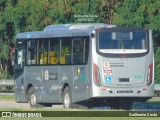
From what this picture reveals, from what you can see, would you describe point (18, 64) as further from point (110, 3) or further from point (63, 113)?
point (110, 3)

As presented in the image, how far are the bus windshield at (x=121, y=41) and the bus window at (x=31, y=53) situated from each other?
15.1 ft

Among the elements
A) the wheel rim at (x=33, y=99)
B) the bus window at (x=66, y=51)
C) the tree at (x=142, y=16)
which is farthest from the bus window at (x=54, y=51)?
the tree at (x=142, y=16)

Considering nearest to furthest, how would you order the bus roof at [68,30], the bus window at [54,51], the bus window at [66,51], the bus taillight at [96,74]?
the bus taillight at [96,74] → the bus roof at [68,30] → the bus window at [66,51] → the bus window at [54,51]

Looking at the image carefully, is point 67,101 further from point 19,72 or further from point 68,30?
point 19,72

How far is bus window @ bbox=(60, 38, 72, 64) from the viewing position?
33.8m

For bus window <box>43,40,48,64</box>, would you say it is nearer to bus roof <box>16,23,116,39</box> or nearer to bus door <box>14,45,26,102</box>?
bus roof <box>16,23,116,39</box>

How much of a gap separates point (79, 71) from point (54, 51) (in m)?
1.93

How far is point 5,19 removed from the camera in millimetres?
53750

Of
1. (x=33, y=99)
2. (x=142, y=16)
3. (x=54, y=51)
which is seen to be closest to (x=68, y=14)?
(x=142, y=16)

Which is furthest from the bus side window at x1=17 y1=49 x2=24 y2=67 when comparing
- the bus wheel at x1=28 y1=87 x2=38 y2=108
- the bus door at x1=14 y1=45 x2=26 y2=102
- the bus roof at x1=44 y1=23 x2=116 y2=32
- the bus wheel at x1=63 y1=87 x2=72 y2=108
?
the bus wheel at x1=63 y1=87 x2=72 y2=108

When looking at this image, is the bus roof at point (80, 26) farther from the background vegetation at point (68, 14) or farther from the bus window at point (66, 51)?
the background vegetation at point (68, 14)

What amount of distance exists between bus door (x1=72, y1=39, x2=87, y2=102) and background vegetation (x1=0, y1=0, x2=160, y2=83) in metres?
16.3

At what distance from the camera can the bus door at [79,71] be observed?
32.9 meters

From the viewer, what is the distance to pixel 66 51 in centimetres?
3397
